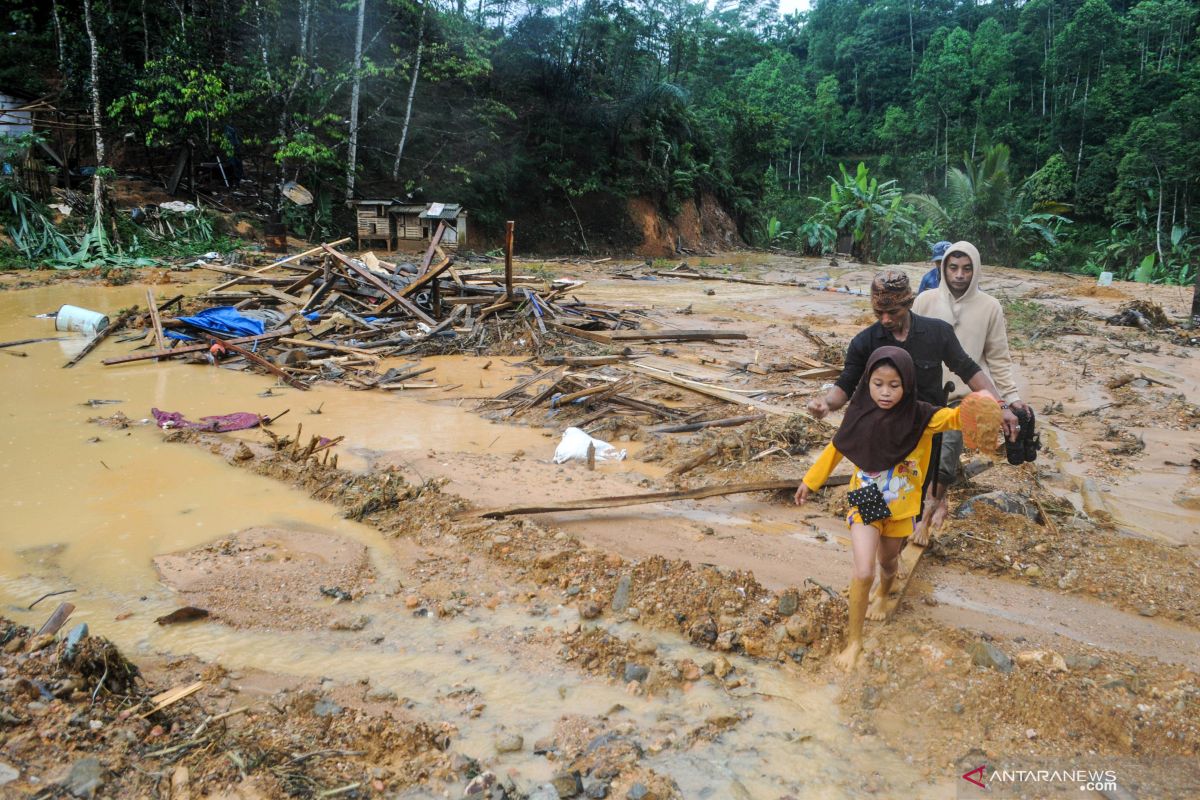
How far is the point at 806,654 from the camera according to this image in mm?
3070

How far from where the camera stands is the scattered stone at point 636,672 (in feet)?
9.53

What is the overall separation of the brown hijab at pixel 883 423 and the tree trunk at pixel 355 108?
20090 mm

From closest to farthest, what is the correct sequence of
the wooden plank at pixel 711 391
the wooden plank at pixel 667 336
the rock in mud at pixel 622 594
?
1. the rock in mud at pixel 622 594
2. the wooden plank at pixel 711 391
3. the wooden plank at pixel 667 336

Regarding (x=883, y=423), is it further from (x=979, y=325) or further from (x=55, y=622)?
(x=55, y=622)

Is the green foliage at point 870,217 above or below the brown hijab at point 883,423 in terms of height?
above

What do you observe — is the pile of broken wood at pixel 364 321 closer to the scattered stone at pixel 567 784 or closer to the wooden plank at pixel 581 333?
the wooden plank at pixel 581 333

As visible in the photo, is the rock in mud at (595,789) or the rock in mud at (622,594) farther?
the rock in mud at (622,594)

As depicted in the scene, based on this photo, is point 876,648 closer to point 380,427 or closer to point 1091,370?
point 380,427

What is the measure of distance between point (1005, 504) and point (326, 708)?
12.5ft

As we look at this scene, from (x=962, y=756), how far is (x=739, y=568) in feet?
4.79

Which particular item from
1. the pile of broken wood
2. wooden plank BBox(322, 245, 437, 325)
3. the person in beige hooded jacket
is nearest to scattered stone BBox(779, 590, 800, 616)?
the person in beige hooded jacket

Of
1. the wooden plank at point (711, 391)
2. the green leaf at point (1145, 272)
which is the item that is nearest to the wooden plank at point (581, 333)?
the wooden plank at point (711, 391)

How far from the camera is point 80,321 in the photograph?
31.8 feet

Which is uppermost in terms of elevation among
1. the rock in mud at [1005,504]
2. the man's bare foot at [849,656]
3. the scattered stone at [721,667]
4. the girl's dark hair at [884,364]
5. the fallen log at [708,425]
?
the girl's dark hair at [884,364]
